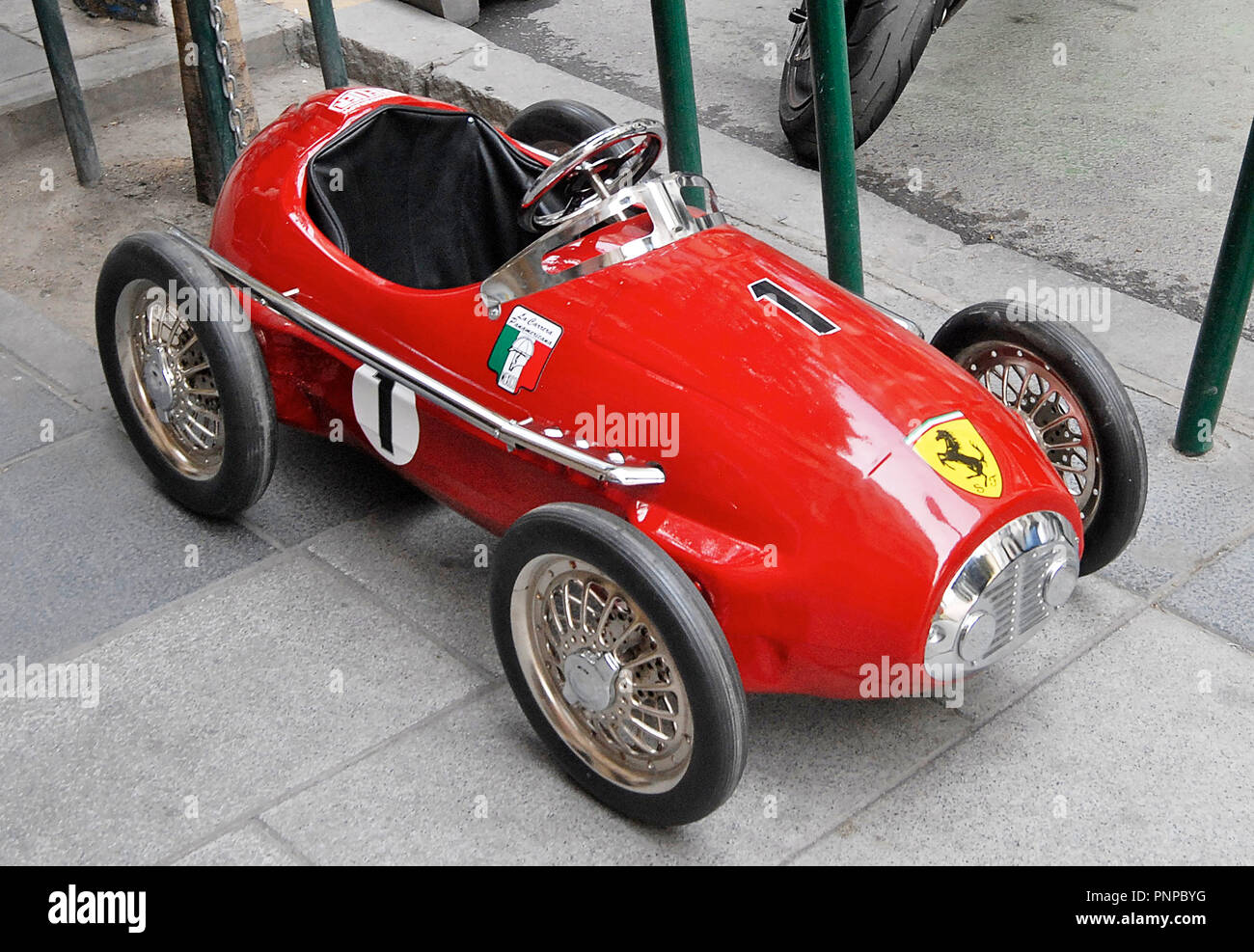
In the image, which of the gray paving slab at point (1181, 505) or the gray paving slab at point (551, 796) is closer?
the gray paving slab at point (551, 796)

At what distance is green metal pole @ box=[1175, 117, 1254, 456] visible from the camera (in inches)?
143

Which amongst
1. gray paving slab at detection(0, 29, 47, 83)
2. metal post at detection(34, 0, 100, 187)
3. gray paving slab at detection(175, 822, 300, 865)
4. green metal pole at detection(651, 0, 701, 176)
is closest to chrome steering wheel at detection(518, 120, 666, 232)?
green metal pole at detection(651, 0, 701, 176)

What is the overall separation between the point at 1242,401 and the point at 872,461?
201cm

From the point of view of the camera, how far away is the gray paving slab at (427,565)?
11.3 ft

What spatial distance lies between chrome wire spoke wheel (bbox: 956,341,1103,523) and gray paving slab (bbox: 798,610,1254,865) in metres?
0.40

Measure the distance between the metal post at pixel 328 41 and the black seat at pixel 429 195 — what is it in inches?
50.3

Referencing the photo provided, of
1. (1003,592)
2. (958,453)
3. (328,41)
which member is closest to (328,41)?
(328,41)

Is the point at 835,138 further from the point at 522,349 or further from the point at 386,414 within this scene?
the point at 386,414

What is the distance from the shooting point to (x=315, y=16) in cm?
503

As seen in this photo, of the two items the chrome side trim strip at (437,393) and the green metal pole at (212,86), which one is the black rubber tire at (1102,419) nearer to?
the chrome side trim strip at (437,393)

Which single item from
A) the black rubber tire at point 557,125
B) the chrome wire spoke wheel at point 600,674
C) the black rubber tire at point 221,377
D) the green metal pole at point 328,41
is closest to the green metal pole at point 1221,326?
the black rubber tire at point 557,125

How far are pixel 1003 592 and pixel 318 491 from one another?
1.99 metres

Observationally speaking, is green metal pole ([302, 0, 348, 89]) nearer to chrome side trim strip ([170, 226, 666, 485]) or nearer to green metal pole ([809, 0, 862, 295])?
chrome side trim strip ([170, 226, 666, 485])

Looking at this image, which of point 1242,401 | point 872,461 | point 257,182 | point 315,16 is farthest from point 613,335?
point 315,16
